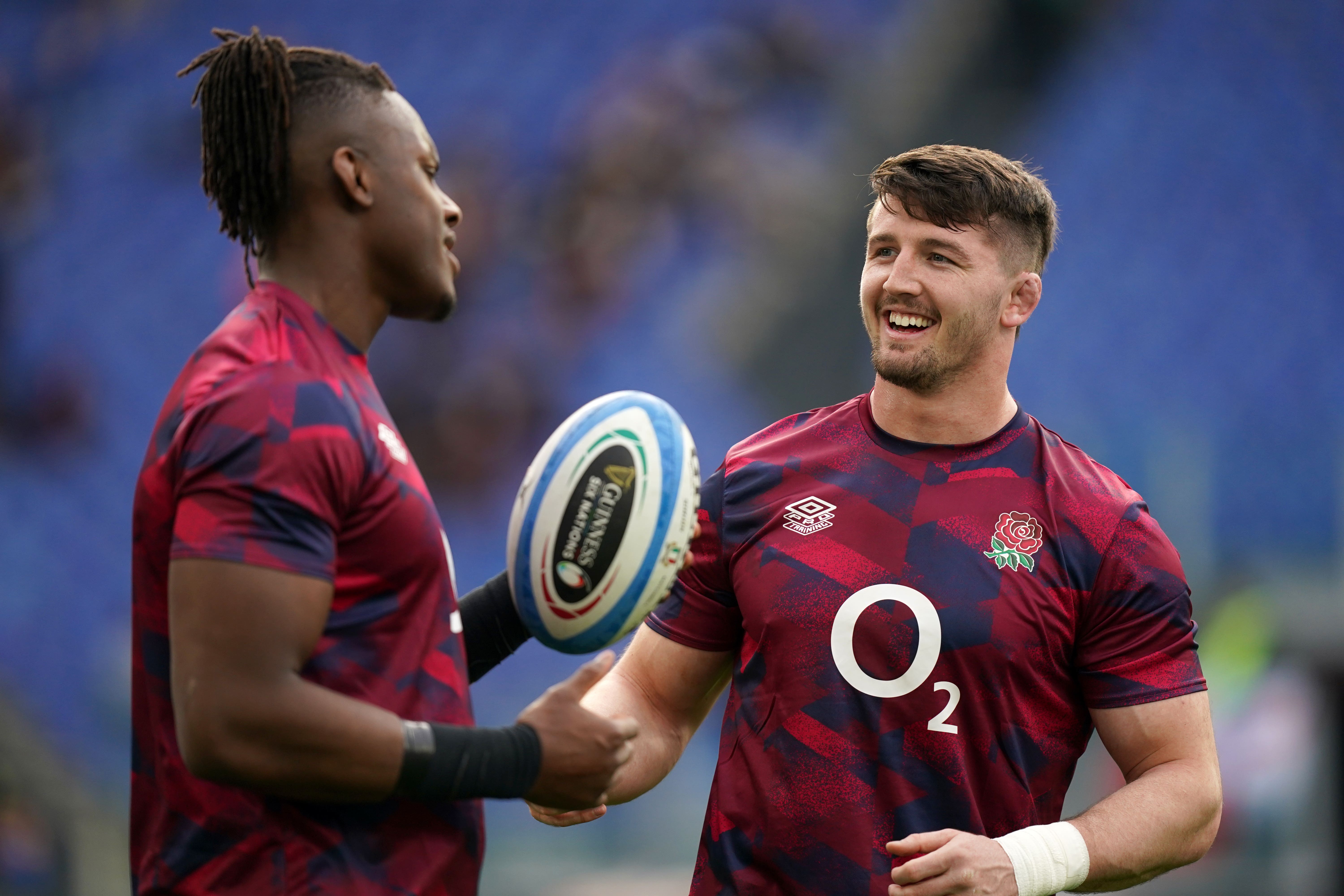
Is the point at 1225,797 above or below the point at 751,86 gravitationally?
below

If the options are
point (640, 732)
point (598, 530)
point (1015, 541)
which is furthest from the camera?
point (640, 732)

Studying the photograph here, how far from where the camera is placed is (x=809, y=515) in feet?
10.2

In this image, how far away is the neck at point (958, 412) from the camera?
314 centimetres

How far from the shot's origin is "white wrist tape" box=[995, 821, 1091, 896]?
2.68m

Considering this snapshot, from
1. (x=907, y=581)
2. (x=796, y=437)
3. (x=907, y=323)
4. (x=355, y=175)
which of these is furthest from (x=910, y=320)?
(x=355, y=175)

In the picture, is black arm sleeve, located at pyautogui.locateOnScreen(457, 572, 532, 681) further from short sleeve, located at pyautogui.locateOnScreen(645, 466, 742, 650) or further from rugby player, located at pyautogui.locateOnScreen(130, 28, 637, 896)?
short sleeve, located at pyautogui.locateOnScreen(645, 466, 742, 650)

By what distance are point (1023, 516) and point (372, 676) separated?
1.56 metres

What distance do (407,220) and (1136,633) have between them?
5.93ft

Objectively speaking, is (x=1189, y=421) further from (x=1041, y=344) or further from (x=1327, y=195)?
(x=1327, y=195)

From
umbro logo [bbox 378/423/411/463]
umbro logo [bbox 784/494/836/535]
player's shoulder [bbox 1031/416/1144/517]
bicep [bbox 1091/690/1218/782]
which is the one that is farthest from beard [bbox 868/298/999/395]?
umbro logo [bbox 378/423/411/463]

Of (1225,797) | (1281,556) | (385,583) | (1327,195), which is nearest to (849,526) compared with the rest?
(385,583)

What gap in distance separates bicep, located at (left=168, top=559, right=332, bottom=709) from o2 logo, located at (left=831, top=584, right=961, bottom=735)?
137 centimetres

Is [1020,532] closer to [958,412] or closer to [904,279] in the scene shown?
[958,412]

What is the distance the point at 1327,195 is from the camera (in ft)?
36.5
